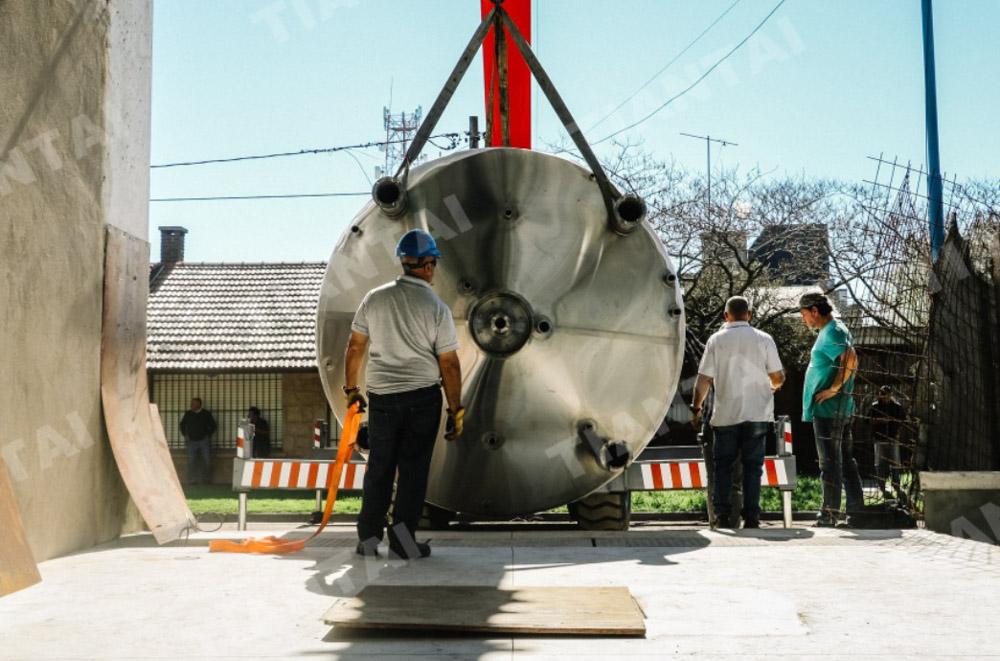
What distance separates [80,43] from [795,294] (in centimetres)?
2100

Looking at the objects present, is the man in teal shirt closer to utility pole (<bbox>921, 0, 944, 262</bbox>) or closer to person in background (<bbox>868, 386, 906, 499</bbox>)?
person in background (<bbox>868, 386, 906, 499</bbox>)

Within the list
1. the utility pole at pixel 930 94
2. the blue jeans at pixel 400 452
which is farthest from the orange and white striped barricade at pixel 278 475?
the utility pole at pixel 930 94

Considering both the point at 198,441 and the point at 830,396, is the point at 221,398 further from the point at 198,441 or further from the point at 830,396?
the point at 830,396

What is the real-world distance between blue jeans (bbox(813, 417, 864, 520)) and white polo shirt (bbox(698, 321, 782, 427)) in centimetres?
78

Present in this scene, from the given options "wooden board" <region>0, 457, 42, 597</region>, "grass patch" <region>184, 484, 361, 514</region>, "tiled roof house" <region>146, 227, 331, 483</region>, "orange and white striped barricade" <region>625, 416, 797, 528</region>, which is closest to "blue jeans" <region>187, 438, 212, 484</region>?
"tiled roof house" <region>146, 227, 331, 483</region>

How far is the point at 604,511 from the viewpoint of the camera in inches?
283

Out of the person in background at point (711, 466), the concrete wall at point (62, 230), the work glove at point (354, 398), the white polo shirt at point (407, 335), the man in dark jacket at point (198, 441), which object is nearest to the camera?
the concrete wall at point (62, 230)

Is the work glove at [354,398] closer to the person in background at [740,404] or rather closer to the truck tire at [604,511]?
the truck tire at [604,511]

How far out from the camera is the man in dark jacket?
22.5m

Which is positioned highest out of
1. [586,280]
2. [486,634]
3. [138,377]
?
[586,280]

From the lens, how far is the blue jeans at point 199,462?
22.5m

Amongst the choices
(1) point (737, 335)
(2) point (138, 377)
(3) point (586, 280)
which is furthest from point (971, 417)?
(2) point (138, 377)

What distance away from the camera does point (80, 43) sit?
6129 mm

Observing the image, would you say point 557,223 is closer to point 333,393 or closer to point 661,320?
point 661,320
